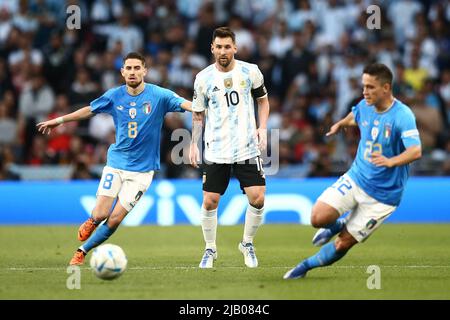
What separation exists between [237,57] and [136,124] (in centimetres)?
845

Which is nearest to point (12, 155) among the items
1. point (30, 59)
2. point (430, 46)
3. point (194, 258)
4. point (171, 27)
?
point (30, 59)

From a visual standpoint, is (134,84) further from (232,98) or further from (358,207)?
(358,207)

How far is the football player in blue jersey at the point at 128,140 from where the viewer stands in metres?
10.3

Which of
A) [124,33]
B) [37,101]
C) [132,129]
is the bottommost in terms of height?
[132,129]

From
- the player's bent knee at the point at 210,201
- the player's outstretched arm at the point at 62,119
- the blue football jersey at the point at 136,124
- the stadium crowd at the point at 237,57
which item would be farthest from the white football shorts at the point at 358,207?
the stadium crowd at the point at 237,57

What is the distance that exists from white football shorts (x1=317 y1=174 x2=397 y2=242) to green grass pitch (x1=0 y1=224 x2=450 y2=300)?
0.54m

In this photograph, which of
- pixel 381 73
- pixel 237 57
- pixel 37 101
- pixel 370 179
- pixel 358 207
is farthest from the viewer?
pixel 237 57

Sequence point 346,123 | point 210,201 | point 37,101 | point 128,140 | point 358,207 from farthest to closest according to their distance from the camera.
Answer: point 37,101
point 128,140
point 210,201
point 346,123
point 358,207

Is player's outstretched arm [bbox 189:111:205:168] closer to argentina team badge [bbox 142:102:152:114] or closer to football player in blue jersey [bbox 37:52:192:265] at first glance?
football player in blue jersey [bbox 37:52:192:265]

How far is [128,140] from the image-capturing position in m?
10.4

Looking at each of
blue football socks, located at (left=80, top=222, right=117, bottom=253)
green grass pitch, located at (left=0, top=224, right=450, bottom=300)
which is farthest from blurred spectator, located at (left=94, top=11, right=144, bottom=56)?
blue football socks, located at (left=80, top=222, right=117, bottom=253)

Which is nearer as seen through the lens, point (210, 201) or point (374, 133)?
point (374, 133)

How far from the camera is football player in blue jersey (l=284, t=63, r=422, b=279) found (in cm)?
866

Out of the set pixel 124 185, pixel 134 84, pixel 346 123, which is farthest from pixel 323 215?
pixel 134 84
